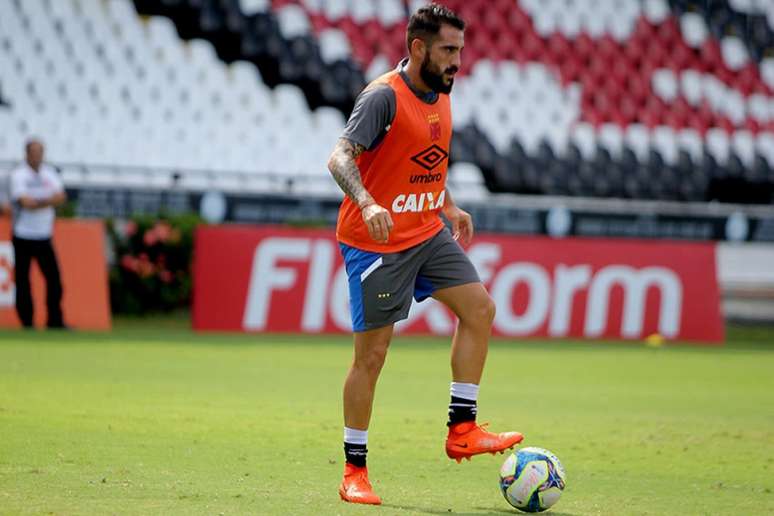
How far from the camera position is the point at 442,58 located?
639cm

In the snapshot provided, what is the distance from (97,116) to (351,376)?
49.7 ft

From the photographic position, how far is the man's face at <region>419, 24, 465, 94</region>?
6395 millimetres

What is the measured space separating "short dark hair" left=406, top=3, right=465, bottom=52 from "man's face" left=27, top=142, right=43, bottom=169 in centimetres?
1053

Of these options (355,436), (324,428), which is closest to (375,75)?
(324,428)

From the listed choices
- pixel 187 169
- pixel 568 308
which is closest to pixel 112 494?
pixel 568 308

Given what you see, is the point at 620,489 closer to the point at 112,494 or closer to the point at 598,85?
the point at 112,494

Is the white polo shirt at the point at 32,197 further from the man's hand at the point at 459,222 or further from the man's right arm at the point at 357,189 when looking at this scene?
the man's right arm at the point at 357,189

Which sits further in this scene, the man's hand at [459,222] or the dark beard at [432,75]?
the man's hand at [459,222]

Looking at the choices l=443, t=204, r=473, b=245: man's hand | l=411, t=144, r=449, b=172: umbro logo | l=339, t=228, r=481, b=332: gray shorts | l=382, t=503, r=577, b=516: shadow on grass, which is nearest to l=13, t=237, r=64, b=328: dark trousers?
l=443, t=204, r=473, b=245: man's hand

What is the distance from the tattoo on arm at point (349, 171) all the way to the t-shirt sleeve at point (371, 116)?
4 cm

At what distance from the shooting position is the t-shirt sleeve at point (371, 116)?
6137 mm

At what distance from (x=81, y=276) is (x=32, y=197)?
155cm

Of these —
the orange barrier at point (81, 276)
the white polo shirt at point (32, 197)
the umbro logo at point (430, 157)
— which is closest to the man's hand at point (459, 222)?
the umbro logo at point (430, 157)

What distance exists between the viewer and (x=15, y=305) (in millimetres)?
16703
